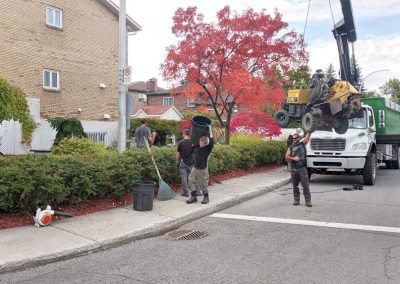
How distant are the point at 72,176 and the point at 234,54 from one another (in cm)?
869

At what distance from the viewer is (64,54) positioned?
19.4 m

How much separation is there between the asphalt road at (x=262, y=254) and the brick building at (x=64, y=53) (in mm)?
12220

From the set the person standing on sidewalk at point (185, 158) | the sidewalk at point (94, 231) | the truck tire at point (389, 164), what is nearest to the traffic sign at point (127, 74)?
the person standing on sidewalk at point (185, 158)

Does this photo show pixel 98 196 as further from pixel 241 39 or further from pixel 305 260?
pixel 241 39

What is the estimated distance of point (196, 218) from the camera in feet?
27.8

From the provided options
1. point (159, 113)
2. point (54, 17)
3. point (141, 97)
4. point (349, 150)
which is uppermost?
point (54, 17)

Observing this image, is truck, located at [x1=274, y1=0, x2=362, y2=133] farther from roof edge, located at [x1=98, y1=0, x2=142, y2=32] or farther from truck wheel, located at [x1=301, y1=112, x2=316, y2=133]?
roof edge, located at [x1=98, y1=0, x2=142, y2=32]

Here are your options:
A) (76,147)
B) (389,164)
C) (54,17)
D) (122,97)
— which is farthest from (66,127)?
(389,164)

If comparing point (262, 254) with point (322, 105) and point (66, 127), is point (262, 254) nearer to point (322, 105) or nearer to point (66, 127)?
point (322, 105)

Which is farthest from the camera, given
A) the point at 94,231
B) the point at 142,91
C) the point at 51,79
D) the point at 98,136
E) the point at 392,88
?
the point at 392,88

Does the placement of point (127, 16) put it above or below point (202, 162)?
above

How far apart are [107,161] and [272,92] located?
847cm

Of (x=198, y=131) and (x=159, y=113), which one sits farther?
(x=159, y=113)

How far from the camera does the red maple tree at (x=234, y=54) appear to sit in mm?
14695
